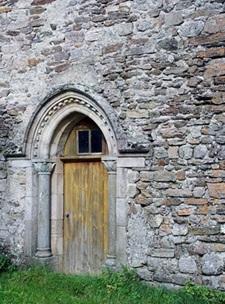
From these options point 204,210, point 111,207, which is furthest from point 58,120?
point 204,210

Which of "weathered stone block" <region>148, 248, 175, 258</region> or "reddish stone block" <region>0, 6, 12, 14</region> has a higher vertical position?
"reddish stone block" <region>0, 6, 12, 14</region>

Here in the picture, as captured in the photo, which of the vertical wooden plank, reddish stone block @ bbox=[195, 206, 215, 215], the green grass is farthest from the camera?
the vertical wooden plank

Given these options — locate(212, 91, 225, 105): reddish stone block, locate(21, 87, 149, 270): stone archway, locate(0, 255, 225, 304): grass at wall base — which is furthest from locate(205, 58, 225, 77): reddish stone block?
locate(0, 255, 225, 304): grass at wall base

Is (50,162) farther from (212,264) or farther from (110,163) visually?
(212,264)

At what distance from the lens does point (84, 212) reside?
632 cm

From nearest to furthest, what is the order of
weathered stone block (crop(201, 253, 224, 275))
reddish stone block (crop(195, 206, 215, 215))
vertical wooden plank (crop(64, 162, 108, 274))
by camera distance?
weathered stone block (crop(201, 253, 224, 275)) → reddish stone block (crop(195, 206, 215, 215)) → vertical wooden plank (crop(64, 162, 108, 274))

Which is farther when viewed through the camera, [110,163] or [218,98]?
[110,163]

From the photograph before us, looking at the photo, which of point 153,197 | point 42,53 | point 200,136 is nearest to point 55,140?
point 42,53

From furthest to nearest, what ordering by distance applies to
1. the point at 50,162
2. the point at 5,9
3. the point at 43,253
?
1. the point at 5,9
2. the point at 50,162
3. the point at 43,253

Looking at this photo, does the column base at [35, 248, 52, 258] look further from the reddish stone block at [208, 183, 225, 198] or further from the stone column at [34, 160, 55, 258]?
the reddish stone block at [208, 183, 225, 198]

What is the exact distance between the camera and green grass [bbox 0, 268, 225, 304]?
4.83 m

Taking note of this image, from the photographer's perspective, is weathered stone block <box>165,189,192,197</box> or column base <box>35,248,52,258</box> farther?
column base <box>35,248,52,258</box>

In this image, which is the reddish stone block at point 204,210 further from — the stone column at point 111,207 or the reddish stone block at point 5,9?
the reddish stone block at point 5,9

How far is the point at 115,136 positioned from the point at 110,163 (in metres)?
0.39
